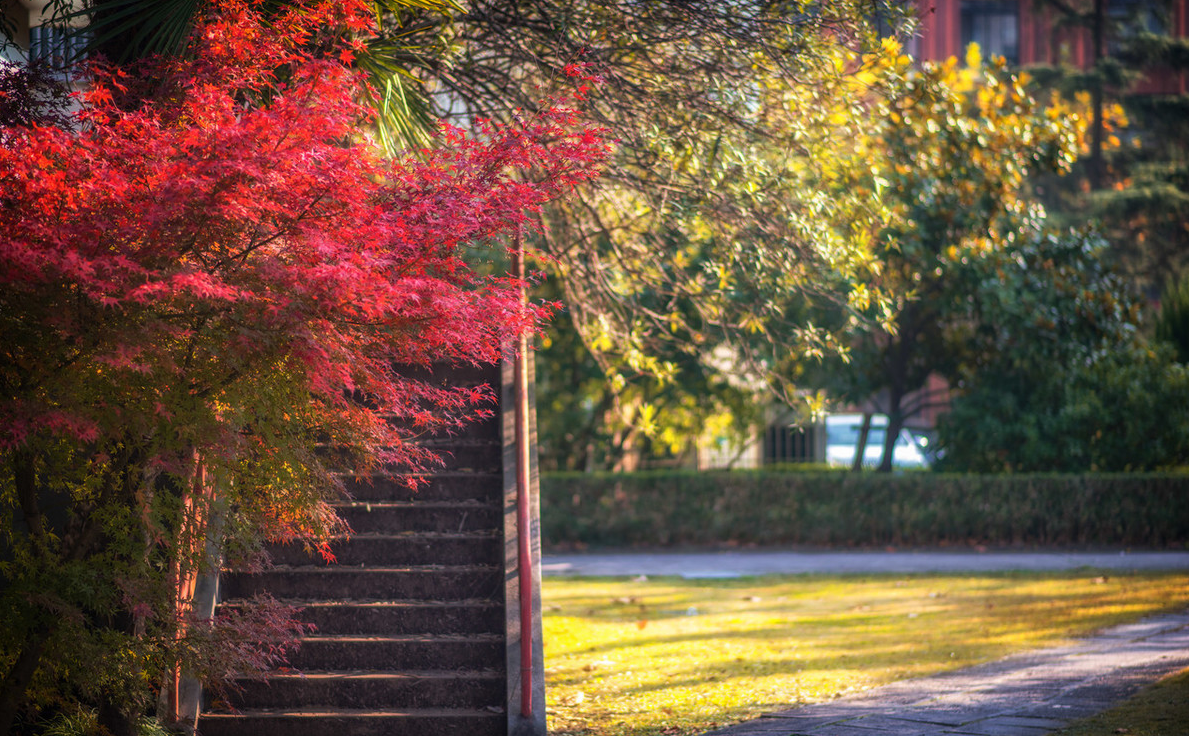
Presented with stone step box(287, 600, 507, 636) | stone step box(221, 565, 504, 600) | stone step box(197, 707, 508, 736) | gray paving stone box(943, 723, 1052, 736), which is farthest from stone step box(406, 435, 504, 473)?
gray paving stone box(943, 723, 1052, 736)

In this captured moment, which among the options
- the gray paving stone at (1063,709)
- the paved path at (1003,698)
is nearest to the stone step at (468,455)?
the paved path at (1003,698)

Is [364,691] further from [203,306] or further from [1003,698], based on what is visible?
[1003,698]

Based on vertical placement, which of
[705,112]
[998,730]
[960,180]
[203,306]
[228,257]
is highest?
[960,180]

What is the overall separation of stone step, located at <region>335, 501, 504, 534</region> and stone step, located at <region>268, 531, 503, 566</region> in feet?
0.35

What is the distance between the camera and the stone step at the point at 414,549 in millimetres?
6434

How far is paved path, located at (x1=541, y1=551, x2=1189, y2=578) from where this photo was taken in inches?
529

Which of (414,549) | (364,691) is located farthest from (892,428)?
(364,691)

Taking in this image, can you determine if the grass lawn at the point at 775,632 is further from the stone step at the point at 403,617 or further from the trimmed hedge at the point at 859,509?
the trimmed hedge at the point at 859,509

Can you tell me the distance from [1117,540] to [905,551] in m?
3.06

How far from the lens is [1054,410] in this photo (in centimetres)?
1619

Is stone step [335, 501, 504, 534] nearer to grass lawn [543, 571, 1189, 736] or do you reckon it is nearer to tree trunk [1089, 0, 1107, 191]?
grass lawn [543, 571, 1189, 736]

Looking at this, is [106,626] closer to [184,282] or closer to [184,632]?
[184,632]

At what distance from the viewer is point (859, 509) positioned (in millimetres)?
15992

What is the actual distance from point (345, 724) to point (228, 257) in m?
2.74
